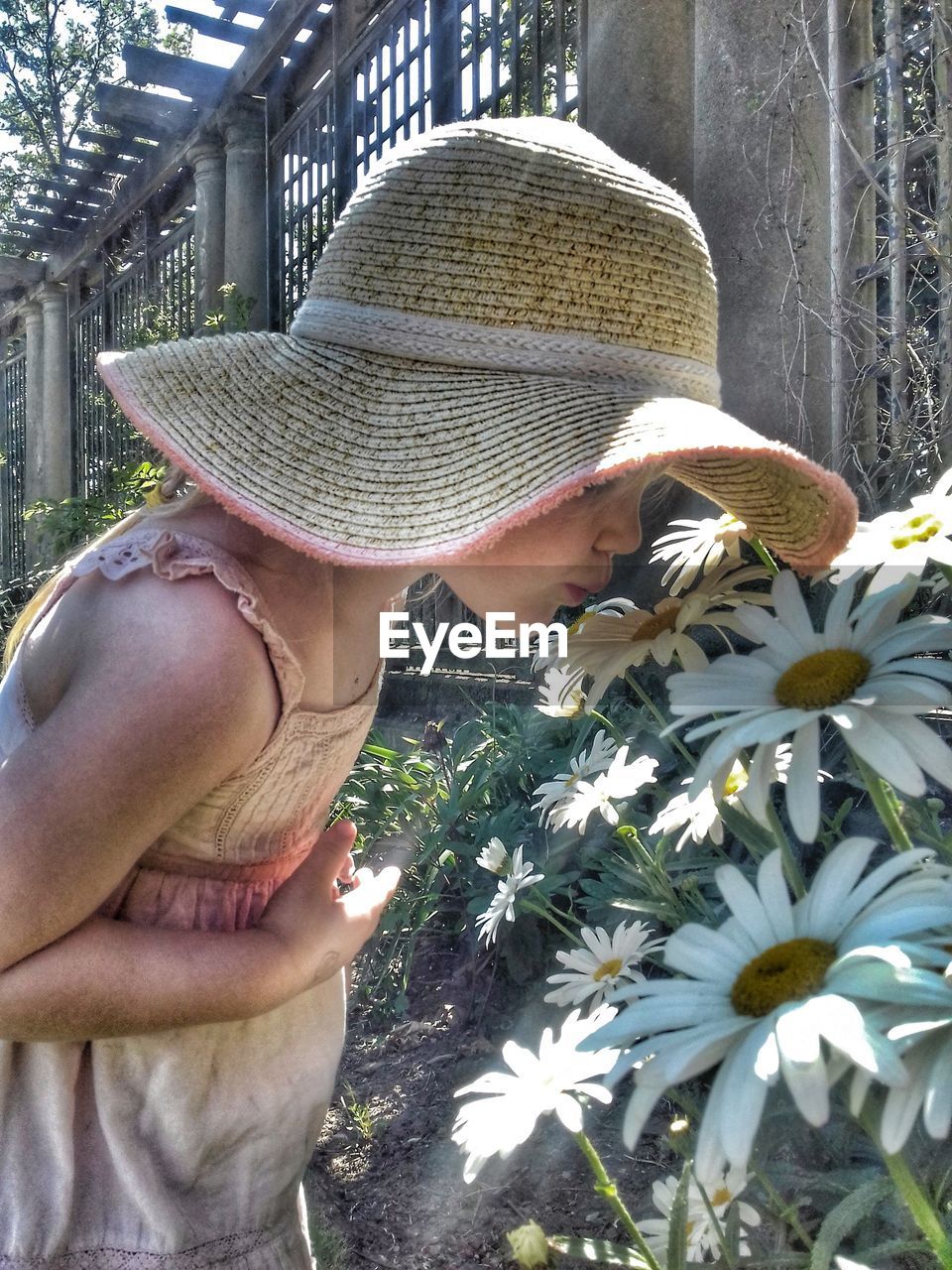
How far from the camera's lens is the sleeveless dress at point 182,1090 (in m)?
0.93

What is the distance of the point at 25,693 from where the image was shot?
94cm

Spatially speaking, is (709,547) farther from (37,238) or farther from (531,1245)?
(37,238)

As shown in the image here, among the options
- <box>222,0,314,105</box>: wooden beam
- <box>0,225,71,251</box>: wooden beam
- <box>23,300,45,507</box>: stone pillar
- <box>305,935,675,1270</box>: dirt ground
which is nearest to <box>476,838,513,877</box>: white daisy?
<box>305,935,675,1270</box>: dirt ground

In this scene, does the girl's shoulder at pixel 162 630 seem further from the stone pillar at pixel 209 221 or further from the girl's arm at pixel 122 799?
the stone pillar at pixel 209 221

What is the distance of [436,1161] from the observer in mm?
1985

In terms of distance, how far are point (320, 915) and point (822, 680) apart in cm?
51

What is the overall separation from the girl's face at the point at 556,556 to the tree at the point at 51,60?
32.5ft

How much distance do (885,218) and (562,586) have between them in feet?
6.42

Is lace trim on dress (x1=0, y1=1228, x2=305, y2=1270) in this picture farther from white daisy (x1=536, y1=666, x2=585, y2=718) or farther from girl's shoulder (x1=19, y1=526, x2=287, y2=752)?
white daisy (x1=536, y1=666, x2=585, y2=718)

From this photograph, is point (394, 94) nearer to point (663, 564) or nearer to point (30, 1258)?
point (663, 564)

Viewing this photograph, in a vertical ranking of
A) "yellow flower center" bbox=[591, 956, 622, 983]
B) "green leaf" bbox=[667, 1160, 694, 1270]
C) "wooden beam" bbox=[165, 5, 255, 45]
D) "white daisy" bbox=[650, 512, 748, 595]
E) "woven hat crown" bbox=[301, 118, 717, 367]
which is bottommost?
"yellow flower center" bbox=[591, 956, 622, 983]

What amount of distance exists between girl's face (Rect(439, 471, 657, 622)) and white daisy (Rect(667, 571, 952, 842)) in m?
0.23

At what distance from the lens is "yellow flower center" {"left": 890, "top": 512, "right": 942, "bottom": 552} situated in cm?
77

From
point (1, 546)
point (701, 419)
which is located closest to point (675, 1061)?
point (701, 419)
